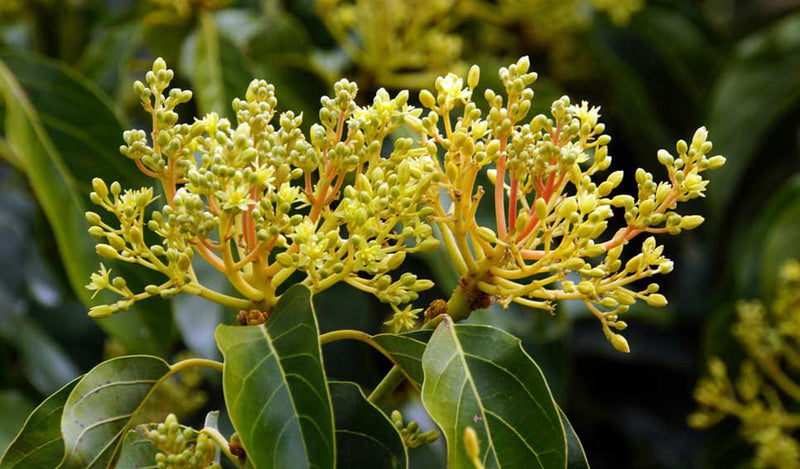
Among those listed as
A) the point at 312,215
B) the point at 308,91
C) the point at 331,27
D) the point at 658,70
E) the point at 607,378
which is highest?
the point at 658,70

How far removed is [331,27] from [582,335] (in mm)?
1074

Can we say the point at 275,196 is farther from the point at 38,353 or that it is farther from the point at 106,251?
the point at 38,353

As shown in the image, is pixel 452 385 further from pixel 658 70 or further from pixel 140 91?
pixel 658 70

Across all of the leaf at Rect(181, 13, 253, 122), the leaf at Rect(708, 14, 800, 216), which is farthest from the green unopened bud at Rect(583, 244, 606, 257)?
the leaf at Rect(708, 14, 800, 216)

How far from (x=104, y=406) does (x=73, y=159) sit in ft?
2.29

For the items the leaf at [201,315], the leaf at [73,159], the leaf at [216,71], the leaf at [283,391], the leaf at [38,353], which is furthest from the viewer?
the leaf at [38,353]

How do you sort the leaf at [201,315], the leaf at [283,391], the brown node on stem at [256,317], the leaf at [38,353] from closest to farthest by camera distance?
the leaf at [283,391] → the brown node on stem at [256,317] → the leaf at [201,315] → the leaf at [38,353]

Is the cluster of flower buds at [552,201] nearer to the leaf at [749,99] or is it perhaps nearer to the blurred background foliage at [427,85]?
the blurred background foliage at [427,85]

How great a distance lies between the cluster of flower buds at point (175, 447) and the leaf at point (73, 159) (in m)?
0.45

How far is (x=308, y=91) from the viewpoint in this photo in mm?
1796

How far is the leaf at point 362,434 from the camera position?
2.39ft

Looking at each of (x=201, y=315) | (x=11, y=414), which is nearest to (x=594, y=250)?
(x=201, y=315)

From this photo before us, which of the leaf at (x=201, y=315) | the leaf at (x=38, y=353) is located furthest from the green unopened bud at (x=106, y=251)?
the leaf at (x=38, y=353)

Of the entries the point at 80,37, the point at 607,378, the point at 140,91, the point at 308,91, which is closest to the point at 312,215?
the point at 140,91
